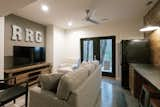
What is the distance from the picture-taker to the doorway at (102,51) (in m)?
5.27

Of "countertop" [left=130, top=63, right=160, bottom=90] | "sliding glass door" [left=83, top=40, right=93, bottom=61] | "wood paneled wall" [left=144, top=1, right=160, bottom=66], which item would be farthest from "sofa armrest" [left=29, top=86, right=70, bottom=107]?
"sliding glass door" [left=83, top=40, right=93, bottom=61]

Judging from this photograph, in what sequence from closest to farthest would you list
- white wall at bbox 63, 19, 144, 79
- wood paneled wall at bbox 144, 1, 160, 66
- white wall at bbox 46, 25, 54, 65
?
wood paneled wall at bbox 144, 1, 160, 66 → white wall at bbox 63, 19, 144, 79 → white wall at bbox 46, 25, 54, 65

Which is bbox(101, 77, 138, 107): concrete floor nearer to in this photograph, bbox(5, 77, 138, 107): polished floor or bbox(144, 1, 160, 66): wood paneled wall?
bbox(5, 77, 138, 107): polished floor

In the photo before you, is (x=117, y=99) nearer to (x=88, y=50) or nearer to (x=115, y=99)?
(x=115, y=99)

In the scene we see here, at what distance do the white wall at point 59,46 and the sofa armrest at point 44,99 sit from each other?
3.74m

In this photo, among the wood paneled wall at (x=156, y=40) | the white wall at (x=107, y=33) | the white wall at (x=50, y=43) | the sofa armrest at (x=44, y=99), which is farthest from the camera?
the white wall at (x=50, y=43)

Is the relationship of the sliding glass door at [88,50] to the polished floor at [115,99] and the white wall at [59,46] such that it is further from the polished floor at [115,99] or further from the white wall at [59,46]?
the polished floor at [115,99]

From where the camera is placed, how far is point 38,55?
4.84m

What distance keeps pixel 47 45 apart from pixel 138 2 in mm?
4218

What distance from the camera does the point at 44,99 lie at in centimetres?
169

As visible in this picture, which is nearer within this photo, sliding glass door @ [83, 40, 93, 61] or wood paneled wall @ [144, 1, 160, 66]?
wood paneled wall @ [144, 1, 160, 66]

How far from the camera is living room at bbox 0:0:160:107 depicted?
215 centimetres

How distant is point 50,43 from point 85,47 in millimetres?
1812

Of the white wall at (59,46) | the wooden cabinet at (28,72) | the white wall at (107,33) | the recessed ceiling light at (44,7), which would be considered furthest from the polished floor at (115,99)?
the white wall at (59,46)
